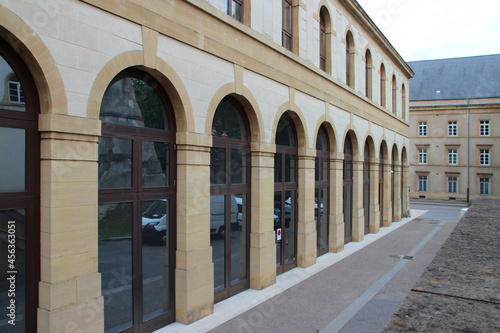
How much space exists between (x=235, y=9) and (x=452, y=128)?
148 feet

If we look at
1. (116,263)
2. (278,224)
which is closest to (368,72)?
(278,224)

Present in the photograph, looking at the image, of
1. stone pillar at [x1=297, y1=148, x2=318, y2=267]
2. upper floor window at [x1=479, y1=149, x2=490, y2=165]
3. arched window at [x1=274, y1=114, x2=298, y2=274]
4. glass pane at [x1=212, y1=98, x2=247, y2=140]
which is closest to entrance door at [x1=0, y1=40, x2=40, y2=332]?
glass pane at [x1=212, y1=98, x2=247, y2=140]

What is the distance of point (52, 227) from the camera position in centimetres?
543

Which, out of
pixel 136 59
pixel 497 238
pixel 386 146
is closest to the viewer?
pixel 497 238

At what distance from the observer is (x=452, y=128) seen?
47094 mm

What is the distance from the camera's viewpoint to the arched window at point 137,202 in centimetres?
660

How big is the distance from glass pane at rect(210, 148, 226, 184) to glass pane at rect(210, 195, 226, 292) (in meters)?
0.40

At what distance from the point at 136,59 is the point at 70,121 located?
1.77 metres

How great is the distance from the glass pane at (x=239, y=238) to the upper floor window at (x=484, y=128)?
45.0 meters

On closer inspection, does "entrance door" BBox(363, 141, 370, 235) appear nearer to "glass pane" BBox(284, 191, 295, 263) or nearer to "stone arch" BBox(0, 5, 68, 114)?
"glass pane" BBox(284, 191, 295, 263)

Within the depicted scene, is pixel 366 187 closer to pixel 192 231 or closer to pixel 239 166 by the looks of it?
pixel 239 166

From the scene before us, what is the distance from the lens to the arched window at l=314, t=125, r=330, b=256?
14469 millimetres

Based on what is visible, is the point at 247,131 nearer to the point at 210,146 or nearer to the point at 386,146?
the point at 210,146

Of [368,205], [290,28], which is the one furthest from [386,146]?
[290,28]
